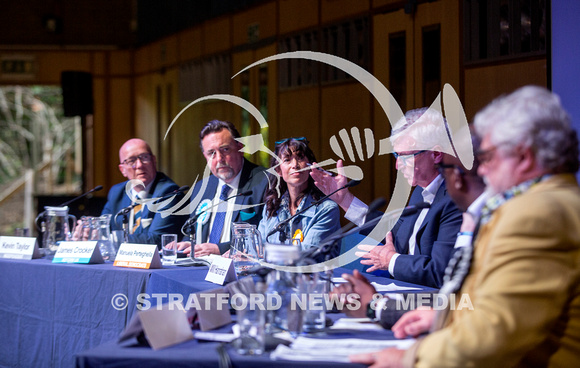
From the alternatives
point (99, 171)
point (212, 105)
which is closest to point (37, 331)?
point (212, 105)

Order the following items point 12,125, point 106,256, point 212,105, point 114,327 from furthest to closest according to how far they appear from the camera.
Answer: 1. point 12,125
2. point 212,105
3. point 106,256
4. point 114,327

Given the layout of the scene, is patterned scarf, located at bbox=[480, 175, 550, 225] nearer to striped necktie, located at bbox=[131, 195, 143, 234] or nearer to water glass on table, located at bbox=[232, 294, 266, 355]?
water glass on table, located at bbox=[232, 294, 266, 355]

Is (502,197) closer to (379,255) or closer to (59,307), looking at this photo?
(379,255)

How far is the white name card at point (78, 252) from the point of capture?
9.46 feet

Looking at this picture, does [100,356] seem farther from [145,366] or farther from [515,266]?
[515,266]

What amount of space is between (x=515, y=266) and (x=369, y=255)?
1.32m

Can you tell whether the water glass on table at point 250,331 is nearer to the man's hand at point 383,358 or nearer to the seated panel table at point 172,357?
the seated panel table at point 172,357

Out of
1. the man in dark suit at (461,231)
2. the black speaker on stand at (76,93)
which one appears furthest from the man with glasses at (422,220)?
the black speaker on stand at (76,93)

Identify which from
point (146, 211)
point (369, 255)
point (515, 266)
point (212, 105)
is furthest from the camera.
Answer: point (212, 105)

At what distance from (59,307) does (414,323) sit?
1971mm

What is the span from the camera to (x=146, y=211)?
3.70 metres

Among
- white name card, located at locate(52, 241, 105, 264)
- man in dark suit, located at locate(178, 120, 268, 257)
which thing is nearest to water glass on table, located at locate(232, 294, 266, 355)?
white name card, located at locate(52, 241, 105, 264)

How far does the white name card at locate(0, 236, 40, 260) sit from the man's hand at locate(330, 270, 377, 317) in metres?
1.98

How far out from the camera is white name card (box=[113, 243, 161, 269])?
2729 mm
